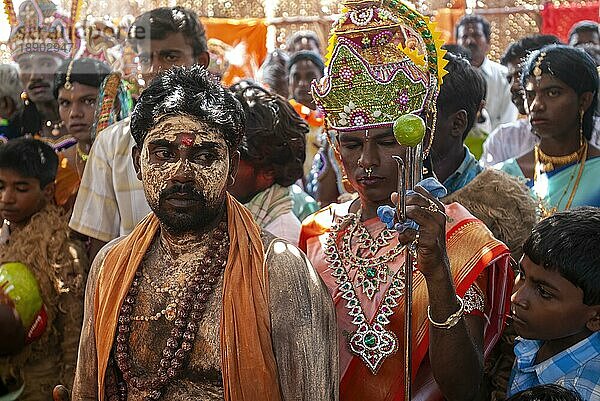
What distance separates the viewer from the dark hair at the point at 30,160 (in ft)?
14.0

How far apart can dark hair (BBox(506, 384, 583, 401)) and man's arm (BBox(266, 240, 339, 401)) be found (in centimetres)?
54

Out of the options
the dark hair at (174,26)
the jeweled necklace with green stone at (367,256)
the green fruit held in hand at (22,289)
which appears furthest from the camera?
the dark hair at (174,26)

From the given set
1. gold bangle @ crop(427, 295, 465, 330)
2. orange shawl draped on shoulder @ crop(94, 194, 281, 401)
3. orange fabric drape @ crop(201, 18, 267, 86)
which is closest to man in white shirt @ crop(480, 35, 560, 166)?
gold bangle @ crop(427, 295, 465, 330)

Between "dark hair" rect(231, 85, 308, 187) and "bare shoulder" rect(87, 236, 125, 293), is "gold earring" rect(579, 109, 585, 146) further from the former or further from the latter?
"bare shoulder" rect(87, 236, 125, 293)

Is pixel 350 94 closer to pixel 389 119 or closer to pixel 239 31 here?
pixel 389 119

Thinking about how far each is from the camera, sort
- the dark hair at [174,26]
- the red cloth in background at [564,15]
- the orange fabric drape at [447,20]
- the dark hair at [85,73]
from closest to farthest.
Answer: the dark hair at [174,26], the dark hair at [85,73], the orange fabric drape at [447,20], the red cloth in background at [564,15]

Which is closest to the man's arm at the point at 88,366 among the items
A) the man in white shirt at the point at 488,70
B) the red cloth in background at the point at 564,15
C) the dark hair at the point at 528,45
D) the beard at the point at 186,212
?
the beard at the point at 186,212

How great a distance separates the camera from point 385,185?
113 inches

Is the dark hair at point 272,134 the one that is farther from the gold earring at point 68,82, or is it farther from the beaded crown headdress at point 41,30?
the beaded crown headdress at point 41,30

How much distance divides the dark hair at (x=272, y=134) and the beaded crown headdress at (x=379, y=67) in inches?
27.5

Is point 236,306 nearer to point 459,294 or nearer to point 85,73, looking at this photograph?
point 459,294

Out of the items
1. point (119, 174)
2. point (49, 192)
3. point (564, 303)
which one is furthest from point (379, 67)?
point (49, 192)

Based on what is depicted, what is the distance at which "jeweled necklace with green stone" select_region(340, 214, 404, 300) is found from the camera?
2.89 metres

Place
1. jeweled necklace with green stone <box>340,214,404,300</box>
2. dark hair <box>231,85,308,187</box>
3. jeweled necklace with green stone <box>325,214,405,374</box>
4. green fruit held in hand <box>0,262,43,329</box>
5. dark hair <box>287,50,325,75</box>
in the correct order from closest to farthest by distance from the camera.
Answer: jeweled necklace with green stone <box>325,214,405,374</box> < jeweled necklace with green stone <box>340,214,404,300</box> < dark hair <box>231,85,308,187</box> < green fruit held in hand <box>0,262,43,329</box> < dark hair <box>287,50,325,75</box>
